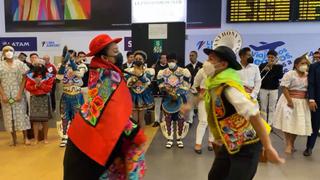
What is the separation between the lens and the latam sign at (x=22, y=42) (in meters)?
8.33

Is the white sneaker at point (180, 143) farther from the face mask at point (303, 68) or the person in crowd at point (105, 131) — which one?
the person in crowd at point (105, 131)

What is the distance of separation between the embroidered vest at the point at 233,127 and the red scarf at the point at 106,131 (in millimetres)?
572

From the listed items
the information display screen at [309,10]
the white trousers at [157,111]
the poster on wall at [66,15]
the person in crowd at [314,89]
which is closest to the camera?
the person in crowd at [314,89]

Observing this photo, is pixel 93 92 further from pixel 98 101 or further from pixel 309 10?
pixel 309 10

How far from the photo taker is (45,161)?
4051 mm

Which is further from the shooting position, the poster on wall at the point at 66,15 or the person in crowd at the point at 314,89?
the poster on wall at the point at 66,15

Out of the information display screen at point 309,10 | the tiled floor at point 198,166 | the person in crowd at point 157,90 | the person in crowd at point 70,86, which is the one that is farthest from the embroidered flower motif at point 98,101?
the information display screen at point 309,10

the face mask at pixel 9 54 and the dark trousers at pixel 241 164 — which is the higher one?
the face mask at pixel 9 54

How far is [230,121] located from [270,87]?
12.8 feet

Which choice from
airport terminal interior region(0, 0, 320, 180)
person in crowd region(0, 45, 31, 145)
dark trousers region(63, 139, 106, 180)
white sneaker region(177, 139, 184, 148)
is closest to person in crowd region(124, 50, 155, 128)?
airport terminal interior region(0, 0, 320, 180)

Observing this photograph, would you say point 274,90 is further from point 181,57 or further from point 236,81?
point 236,81

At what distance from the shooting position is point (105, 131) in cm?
174

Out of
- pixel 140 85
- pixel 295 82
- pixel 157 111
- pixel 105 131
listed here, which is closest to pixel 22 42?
pixel 157 111

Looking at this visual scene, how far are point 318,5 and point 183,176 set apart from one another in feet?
16.9
